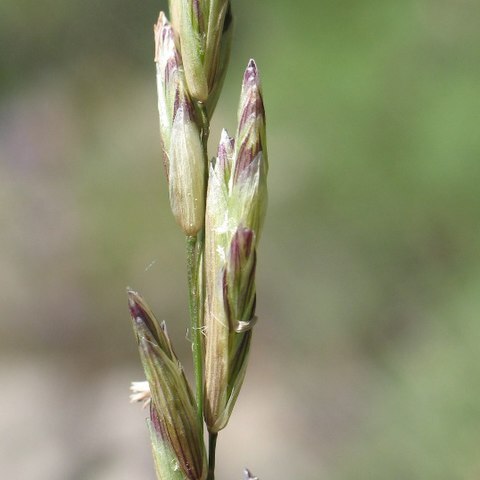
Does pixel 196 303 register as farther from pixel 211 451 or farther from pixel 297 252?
pixel 297 252

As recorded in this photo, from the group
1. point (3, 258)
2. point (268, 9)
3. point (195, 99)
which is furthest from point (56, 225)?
point (195, 99)

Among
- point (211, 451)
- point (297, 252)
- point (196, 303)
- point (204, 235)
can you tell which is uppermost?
point (297, 252)

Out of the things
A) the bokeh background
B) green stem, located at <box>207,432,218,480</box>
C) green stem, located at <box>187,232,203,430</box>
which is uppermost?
the bokeh background

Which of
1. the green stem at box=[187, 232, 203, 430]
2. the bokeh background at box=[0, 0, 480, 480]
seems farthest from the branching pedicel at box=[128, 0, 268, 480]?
the bokeh background at box=[0, 0, 480, 480]

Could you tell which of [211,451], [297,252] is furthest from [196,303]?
[297,252]

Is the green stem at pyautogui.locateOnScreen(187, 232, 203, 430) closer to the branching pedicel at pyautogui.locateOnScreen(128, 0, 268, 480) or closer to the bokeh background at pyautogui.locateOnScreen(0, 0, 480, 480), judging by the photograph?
the branching pedicel at pyautogui.locateOnScreen(128, 0, 268, 480)

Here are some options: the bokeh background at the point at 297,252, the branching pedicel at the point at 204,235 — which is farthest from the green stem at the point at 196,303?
the bokeh background at the point at 297,252
